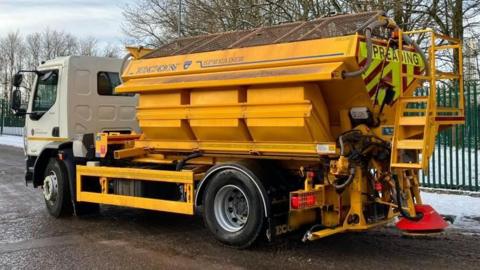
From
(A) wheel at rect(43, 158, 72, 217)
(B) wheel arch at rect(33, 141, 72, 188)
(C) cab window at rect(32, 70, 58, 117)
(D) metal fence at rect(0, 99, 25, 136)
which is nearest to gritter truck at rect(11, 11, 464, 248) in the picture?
(A) wheel at rect(43, 158, 72, 217)

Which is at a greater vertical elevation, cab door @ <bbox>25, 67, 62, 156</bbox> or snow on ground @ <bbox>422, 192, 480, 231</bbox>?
cab door @ <bbox>25, 67, 62, 156</bbox>

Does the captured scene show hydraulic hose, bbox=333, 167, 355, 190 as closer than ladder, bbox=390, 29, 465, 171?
No

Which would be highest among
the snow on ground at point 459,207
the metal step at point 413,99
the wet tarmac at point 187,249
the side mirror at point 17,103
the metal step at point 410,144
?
the side mirror at point 17,103

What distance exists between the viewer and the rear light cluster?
6242mm

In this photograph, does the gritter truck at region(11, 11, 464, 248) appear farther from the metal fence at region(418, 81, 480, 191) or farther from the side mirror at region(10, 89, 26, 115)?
the metal fence at region(418, 81, 480, 191)

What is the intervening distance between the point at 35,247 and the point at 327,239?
12.3 ft

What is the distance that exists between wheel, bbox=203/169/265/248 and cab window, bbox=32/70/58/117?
13.0 ft

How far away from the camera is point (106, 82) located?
991cm

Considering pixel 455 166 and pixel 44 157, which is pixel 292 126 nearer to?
pixel 44 157

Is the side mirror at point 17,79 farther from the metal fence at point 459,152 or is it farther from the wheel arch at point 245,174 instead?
the metal fence at point 459,152

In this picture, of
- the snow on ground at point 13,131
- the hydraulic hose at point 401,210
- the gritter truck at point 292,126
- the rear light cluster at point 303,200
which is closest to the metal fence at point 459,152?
the gritter truck at point 292,126

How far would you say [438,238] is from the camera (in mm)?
7508

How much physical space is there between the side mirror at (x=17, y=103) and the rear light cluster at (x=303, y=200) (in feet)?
19.3

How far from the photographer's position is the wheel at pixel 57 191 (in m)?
9.35
